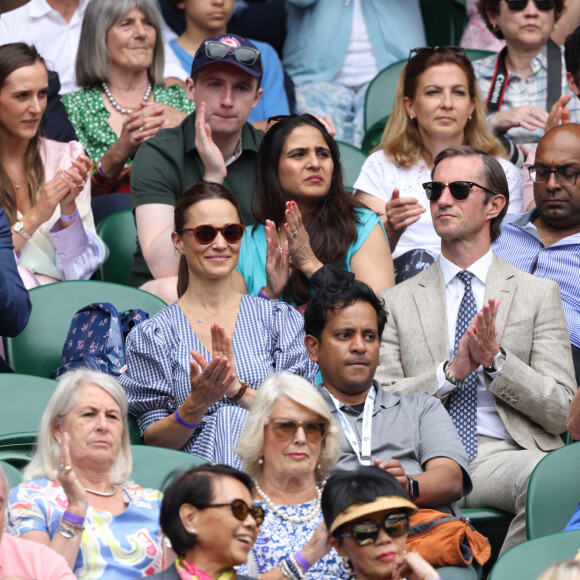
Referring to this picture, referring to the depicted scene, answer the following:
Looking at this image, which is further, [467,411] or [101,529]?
[467,411]

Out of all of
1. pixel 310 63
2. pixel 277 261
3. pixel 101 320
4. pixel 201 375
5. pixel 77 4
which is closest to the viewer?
pixel 201 375

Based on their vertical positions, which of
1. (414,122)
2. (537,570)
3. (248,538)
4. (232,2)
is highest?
(232,2)

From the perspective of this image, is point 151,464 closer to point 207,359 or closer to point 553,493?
point 207,359

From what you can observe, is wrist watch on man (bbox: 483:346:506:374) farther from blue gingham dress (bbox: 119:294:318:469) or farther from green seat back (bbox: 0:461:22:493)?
green seat back (bbox: 0:461:22:493)

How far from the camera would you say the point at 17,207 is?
4.89 metres

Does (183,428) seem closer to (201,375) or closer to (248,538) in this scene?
(201,375)

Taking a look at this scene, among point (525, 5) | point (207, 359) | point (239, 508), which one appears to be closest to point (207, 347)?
point (207, 359)

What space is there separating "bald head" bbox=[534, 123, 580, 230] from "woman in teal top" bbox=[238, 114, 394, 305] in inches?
28.4

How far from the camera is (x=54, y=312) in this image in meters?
4.43

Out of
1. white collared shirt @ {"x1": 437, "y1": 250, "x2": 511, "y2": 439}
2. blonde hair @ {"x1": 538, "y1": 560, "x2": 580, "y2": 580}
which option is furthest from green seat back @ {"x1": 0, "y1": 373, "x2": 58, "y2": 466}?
blonde hair @ {"x1": 538, "y1": 560, "x2": 580, "y2": 580}

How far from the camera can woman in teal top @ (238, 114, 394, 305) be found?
15.3 ft

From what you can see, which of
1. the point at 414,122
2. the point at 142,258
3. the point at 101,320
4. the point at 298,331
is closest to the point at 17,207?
the point at 142,258

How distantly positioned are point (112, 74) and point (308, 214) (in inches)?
61.7

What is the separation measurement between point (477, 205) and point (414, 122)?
3.53 ft
